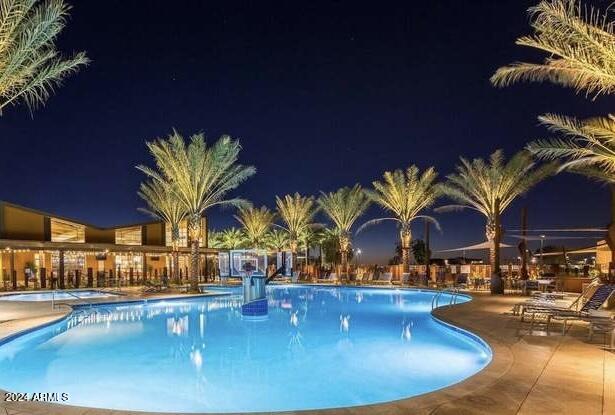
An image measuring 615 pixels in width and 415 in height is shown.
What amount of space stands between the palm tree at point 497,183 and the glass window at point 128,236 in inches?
886

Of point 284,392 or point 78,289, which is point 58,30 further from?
point 78,289

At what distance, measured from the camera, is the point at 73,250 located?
1098 inches

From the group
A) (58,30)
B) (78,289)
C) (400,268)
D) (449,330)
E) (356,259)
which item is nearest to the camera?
(58,30)

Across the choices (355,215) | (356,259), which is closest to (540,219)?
(356,259)

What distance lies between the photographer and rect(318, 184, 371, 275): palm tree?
33500 millimetres

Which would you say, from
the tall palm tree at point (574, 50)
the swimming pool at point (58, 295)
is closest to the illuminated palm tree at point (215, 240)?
the swimming pool at point (58, 295)

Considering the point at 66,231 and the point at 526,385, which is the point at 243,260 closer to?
the point at 66,231

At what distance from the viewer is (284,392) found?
24.4 feet

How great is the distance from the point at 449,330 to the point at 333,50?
21269 mm

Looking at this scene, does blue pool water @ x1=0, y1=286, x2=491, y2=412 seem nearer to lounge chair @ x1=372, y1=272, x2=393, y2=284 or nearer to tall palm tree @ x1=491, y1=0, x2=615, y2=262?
tall palm tree @ x1=491, y1=0, x2=615, y2=262

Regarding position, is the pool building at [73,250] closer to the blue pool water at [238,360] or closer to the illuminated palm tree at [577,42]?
the blue pool water at [238,360]

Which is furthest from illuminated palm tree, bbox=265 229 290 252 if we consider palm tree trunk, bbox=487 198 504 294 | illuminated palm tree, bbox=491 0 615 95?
illuminated palm tree, bbox=491 0 615 95

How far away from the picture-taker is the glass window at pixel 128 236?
33781mm

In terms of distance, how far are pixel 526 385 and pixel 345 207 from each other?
2784 centimetres
